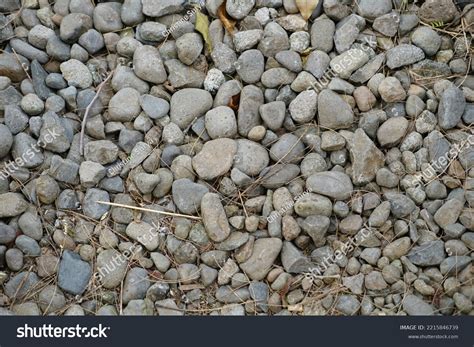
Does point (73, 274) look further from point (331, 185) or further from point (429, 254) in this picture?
point (429, 254)

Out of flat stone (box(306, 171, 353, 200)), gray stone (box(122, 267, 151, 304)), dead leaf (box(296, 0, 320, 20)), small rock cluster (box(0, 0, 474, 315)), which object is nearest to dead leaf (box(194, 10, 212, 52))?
small rock cluster (box(0, 0, 474, 315))

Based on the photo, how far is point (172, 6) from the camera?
9.28 feet

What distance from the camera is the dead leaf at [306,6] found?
276 centimetres

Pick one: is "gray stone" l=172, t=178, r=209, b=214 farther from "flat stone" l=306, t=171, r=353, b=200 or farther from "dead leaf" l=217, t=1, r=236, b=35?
"dead leaf" l=217, t=1, r=236, b=35

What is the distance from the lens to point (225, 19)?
2818 mm

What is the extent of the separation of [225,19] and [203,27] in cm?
11

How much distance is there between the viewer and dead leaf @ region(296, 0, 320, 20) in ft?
9.05

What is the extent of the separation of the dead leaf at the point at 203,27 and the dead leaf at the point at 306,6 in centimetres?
44

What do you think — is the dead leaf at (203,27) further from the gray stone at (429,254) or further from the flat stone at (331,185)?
the gray stone at (429,254)

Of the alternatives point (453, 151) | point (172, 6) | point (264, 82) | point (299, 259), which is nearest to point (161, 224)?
point (299, 259)

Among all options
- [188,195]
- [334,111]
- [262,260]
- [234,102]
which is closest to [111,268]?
[188,195]

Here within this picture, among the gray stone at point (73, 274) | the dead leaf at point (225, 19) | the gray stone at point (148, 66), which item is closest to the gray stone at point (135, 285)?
the gray stone at point (73, 274)

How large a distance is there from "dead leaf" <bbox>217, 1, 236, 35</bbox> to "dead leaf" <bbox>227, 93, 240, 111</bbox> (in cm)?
32

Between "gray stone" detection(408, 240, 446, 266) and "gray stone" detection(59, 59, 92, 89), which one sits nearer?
"gray stone" detection(408, 240, 446, 266)
